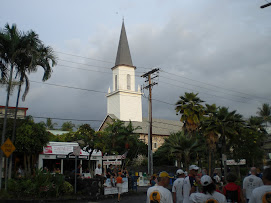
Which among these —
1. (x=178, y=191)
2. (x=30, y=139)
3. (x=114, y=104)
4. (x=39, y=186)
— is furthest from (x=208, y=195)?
(x=114, y=104)

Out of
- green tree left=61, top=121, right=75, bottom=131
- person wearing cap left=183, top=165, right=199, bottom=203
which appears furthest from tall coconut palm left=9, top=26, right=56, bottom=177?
green tree left=61, top=121, right=75, bottom=131

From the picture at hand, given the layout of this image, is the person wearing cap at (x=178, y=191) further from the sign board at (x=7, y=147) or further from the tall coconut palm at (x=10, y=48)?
the tall coconut palm at (x=10, y=48)

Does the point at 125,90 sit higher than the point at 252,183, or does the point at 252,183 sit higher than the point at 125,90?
the point at 125,90

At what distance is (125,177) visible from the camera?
66.9 feet

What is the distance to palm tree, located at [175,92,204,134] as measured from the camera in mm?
33156

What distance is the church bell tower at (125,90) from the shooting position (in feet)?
226

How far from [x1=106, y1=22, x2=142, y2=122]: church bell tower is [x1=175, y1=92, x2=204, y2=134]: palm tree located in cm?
3517

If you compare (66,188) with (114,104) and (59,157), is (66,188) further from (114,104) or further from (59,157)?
(114,104)

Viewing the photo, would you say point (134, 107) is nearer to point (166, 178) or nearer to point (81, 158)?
point (81, 158)

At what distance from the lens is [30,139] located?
24734mm

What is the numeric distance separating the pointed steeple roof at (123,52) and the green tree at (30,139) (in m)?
44.5

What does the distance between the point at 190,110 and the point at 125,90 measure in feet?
121

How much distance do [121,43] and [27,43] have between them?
170 feet

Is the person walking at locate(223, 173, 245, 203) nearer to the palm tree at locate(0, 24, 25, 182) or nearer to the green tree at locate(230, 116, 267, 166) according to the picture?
the palm tree at locate(0, 24, 25, 182)
